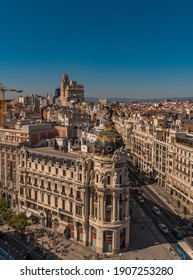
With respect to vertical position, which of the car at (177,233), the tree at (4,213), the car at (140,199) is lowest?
the car at (177,233)

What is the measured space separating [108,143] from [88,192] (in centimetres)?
869

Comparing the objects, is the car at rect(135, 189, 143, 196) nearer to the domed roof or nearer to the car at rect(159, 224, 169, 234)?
the car at rect(159, 224, 169, 234)

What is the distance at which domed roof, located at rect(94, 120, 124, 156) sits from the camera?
158 feet

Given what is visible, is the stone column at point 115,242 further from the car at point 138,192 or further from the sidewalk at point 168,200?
the car at point 138,192

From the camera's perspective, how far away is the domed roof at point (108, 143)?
4809cm

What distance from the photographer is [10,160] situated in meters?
67.7

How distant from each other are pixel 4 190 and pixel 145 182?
3731cm

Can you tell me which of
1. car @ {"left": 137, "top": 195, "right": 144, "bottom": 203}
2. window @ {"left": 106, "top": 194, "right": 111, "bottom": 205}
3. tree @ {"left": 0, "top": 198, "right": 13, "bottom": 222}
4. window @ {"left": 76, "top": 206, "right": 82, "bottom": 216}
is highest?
window @ {"left": 106, "top": 194, "right": 111, "bottom": 205}

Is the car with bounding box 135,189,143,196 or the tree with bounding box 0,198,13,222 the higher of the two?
the tree with bounding box 0,198,13,222

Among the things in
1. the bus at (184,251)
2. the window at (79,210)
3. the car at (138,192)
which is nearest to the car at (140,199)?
the car at (138,192)

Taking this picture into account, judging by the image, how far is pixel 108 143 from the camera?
4844 centimetres

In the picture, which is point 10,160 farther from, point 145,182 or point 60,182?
point 145,182

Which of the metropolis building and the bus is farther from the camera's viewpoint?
the metropolis building

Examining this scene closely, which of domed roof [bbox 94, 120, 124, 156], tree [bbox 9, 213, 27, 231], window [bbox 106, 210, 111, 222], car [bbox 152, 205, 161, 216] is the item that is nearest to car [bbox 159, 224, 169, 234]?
car [bbox 152, 205, 161, 216]
